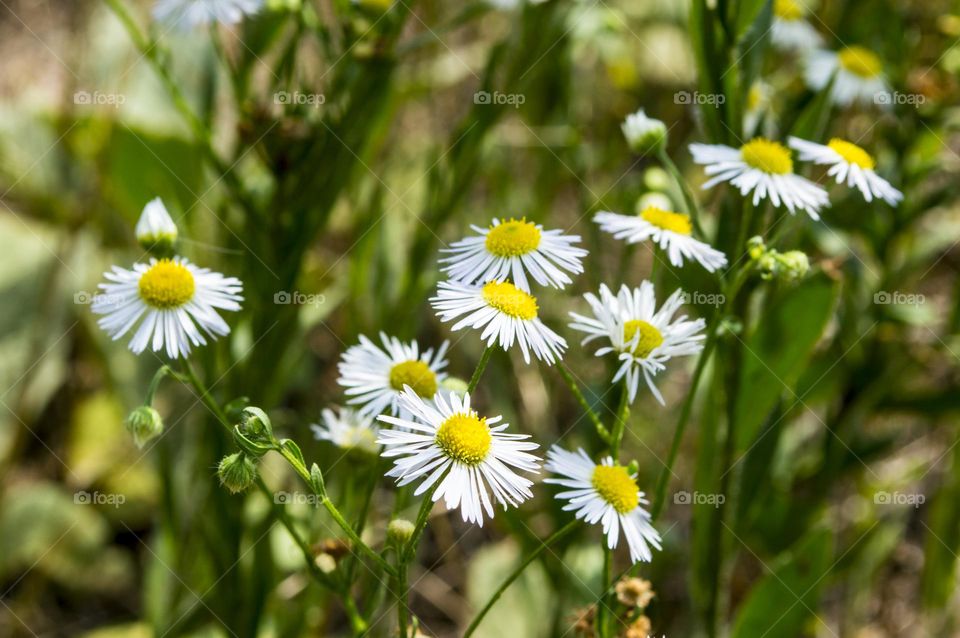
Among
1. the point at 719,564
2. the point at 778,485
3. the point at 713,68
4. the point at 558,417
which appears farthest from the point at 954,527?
the point at 713,68

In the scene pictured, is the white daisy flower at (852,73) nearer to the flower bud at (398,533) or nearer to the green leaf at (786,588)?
the green leaf at (786,588)

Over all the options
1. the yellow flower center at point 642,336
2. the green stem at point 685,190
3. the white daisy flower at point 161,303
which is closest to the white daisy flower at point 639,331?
the yellow flower center at point 642,336

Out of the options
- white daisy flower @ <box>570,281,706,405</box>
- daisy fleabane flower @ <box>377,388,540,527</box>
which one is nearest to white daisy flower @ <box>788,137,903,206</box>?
white daisy flower @ <box>570,281,706,405</box>

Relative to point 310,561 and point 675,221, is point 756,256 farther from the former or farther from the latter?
point 310,561

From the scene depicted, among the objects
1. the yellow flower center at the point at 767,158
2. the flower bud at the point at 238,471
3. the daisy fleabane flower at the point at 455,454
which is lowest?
the flower bud at the point at 238,471

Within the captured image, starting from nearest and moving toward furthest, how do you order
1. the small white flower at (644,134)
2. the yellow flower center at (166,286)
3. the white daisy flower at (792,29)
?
the yellow flower center at (166,286), the small white flower at (644,134), the white daisy flower at (792,29)

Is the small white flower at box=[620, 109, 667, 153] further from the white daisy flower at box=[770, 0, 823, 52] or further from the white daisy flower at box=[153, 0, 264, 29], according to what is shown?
the white daisy flower at box=[770, 0, 823, 52]
